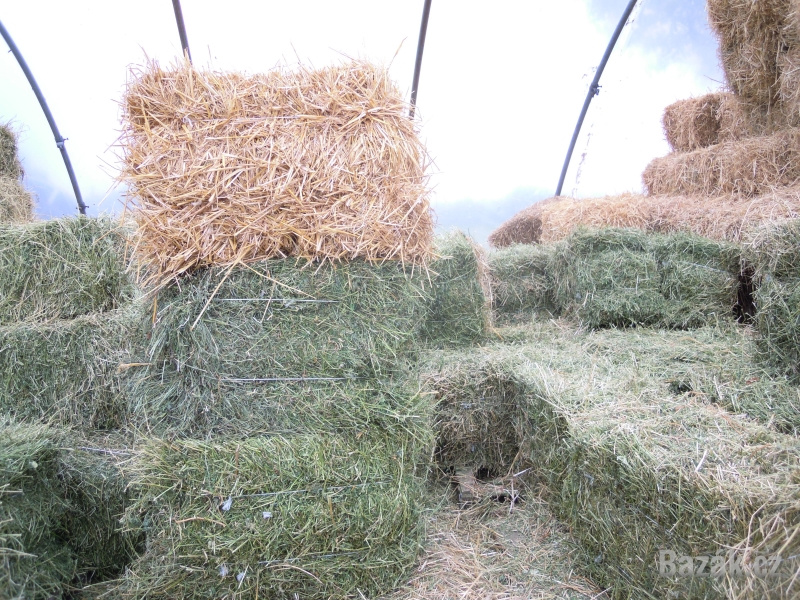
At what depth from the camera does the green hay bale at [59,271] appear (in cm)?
360

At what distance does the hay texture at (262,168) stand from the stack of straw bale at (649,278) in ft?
7.88

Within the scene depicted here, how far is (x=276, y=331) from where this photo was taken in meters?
2.48

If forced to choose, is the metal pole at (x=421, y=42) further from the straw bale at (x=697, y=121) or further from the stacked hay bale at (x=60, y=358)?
the stacked hay bale at (x=60, y=358)

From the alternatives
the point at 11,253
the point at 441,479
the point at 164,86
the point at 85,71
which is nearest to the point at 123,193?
the point at 164,86

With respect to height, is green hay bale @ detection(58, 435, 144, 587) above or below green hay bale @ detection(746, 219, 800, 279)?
below

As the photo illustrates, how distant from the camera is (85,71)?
5840 millimetres

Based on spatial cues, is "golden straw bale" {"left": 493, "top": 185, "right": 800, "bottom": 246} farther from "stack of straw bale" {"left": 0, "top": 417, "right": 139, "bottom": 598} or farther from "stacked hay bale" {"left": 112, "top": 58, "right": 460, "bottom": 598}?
"stack of straw bale" {"left": 0, "top": 417, "right": 139, "bottom": 598}

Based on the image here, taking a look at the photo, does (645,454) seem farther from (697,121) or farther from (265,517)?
(697,121)

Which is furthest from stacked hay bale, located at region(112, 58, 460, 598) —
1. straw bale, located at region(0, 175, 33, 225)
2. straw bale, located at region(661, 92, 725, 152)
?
straw bale, located at region(661, 92, 725, 152)

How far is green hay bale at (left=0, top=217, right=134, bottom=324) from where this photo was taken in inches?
142

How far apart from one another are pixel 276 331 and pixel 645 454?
165 cm

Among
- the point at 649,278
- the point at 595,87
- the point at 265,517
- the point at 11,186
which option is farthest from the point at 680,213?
the point at 11,186

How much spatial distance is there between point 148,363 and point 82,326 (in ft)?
3.48

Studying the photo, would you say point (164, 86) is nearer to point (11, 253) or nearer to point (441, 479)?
point (11, 253)
